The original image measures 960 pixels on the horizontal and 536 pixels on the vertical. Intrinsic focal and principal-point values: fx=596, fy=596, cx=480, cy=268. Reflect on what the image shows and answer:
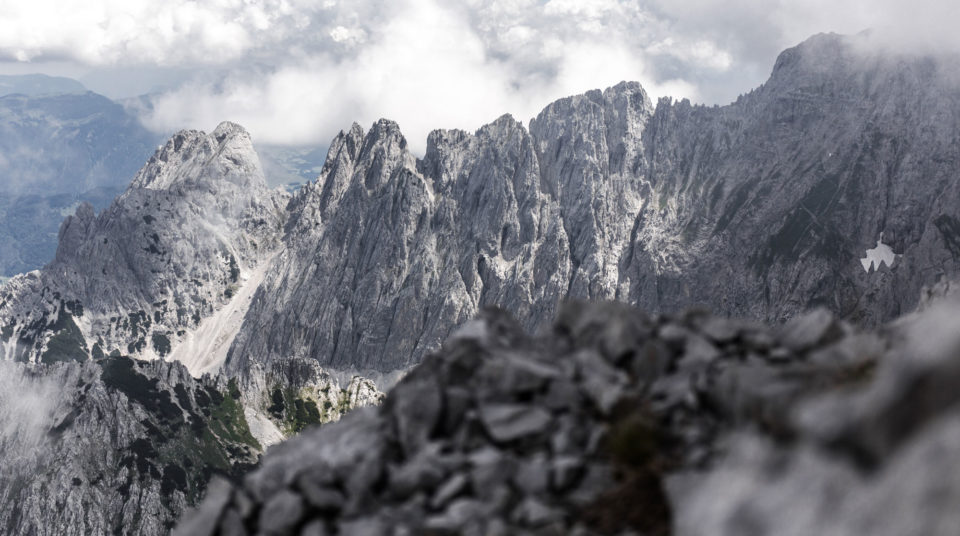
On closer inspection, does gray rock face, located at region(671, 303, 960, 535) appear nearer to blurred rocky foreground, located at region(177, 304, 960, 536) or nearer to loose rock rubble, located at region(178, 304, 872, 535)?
blurred rocky foreground, located at region(177, 304, 960, 536)

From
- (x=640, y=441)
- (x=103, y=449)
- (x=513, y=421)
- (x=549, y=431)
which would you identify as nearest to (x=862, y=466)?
(x=640, y=441)

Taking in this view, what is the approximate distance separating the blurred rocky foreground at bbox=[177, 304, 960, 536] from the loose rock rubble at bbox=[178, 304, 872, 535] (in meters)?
0.06

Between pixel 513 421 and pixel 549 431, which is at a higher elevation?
pixel 513 421

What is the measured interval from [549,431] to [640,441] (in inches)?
107

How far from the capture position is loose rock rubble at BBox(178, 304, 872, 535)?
15.3 metres

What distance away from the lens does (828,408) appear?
12359 mm

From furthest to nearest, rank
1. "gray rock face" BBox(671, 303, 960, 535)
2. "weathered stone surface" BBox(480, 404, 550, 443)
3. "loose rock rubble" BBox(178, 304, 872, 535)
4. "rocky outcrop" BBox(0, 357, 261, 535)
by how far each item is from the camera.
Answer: "rocky outcrop" BBox(0, 357, 261, 535) → "weathered stone surface" BBox(480, 404, 550, 443) → "loose rock rubble" BBox(178, 304, 872, 535) → "gray rock face" BBox(671, 303, 960, 535)

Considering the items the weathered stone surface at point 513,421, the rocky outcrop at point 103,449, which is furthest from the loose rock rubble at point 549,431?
the rocky outcrop at point 103,449

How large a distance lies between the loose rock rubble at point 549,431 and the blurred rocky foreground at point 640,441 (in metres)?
0.06

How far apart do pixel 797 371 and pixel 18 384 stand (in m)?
200

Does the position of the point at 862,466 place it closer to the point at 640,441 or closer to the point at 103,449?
the point at 640,441

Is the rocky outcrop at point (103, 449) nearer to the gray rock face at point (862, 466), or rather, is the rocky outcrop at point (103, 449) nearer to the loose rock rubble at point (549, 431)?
the loose rock rubble at point (549, 431)

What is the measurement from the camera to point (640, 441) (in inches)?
636

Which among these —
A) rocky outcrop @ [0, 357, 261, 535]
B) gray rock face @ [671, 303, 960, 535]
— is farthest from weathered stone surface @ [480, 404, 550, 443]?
A: rocky outcrop @ [0, 357, 261, 535]
